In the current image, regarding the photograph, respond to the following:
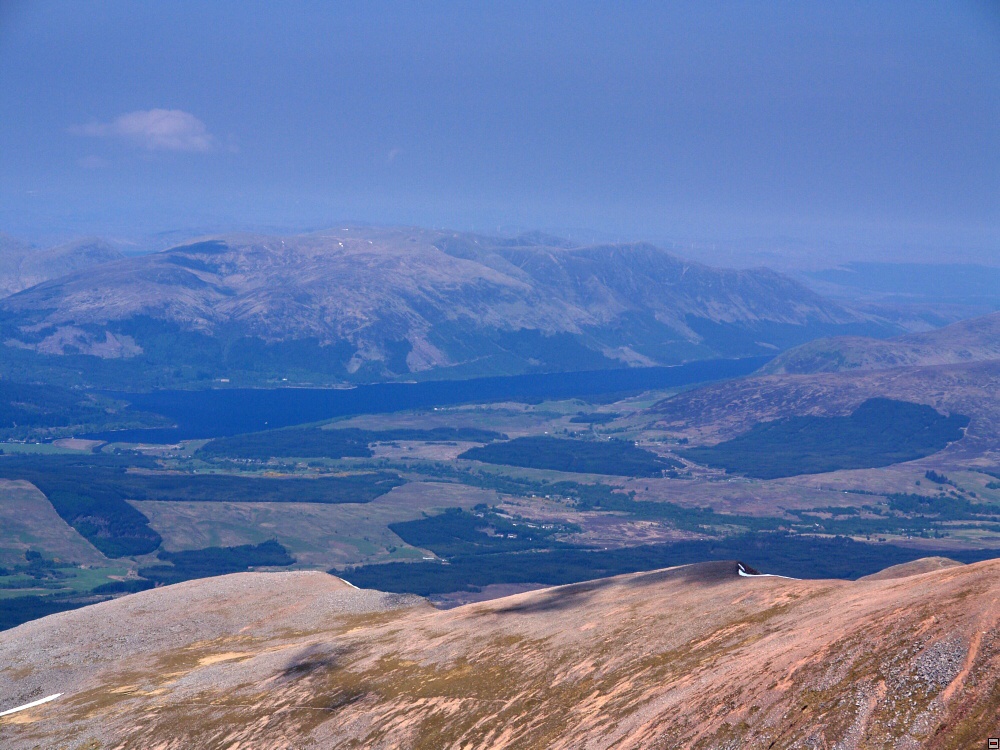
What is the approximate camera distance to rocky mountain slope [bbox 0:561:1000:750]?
133ft

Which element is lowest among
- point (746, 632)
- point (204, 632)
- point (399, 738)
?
point (204, 632)

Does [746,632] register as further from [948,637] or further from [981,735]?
[981,735]

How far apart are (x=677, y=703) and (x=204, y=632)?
54.6 meters

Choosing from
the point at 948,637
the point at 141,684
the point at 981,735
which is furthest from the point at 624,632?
the point at 141,684

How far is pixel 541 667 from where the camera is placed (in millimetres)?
59594

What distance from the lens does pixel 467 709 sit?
183 ft

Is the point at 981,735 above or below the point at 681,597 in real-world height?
above

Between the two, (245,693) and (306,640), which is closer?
(245,693)

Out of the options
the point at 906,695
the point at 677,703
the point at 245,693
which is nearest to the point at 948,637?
the point at 906,695

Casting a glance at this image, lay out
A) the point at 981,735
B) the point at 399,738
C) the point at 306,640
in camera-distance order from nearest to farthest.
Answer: the point at 981,735
the point at 399,738
the point at 306,640

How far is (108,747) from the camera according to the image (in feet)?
203

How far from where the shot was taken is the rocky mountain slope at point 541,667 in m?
40.5

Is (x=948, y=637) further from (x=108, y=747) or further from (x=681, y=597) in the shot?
(x=108, y=747)

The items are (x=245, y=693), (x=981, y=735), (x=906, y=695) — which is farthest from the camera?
(x=245, y=693)
